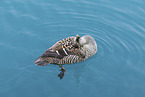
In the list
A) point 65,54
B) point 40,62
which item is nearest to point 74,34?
point 65,54

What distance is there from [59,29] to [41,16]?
5.23 feet

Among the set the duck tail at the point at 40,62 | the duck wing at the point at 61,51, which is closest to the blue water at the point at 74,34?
the duck tail at the point at 40,62

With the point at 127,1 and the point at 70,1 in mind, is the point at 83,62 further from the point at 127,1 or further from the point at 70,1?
the point at 127,1

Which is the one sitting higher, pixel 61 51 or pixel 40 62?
pixel 61 51

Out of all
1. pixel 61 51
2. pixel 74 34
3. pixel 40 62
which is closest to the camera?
pixel 40 62

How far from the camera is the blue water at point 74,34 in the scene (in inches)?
289

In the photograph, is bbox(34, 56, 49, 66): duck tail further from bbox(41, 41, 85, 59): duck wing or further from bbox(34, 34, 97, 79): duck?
bbox(41, 41, 85, 59): duck wing

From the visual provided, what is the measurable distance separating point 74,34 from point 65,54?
1974mm

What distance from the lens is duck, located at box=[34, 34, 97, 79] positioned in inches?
316

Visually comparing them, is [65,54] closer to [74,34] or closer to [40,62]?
[40,62]

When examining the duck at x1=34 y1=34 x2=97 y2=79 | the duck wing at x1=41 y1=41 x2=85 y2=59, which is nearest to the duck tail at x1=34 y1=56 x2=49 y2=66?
the duck at x1=34 y1=34 x2=97 y2=79

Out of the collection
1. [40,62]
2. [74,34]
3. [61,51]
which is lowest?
[40,62]

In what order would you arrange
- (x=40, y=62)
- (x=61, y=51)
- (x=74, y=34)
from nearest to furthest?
1. (x=40, y=62)
2. (x=61, y=51)
3. (x=74, y=34)

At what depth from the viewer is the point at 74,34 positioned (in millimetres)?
9867
